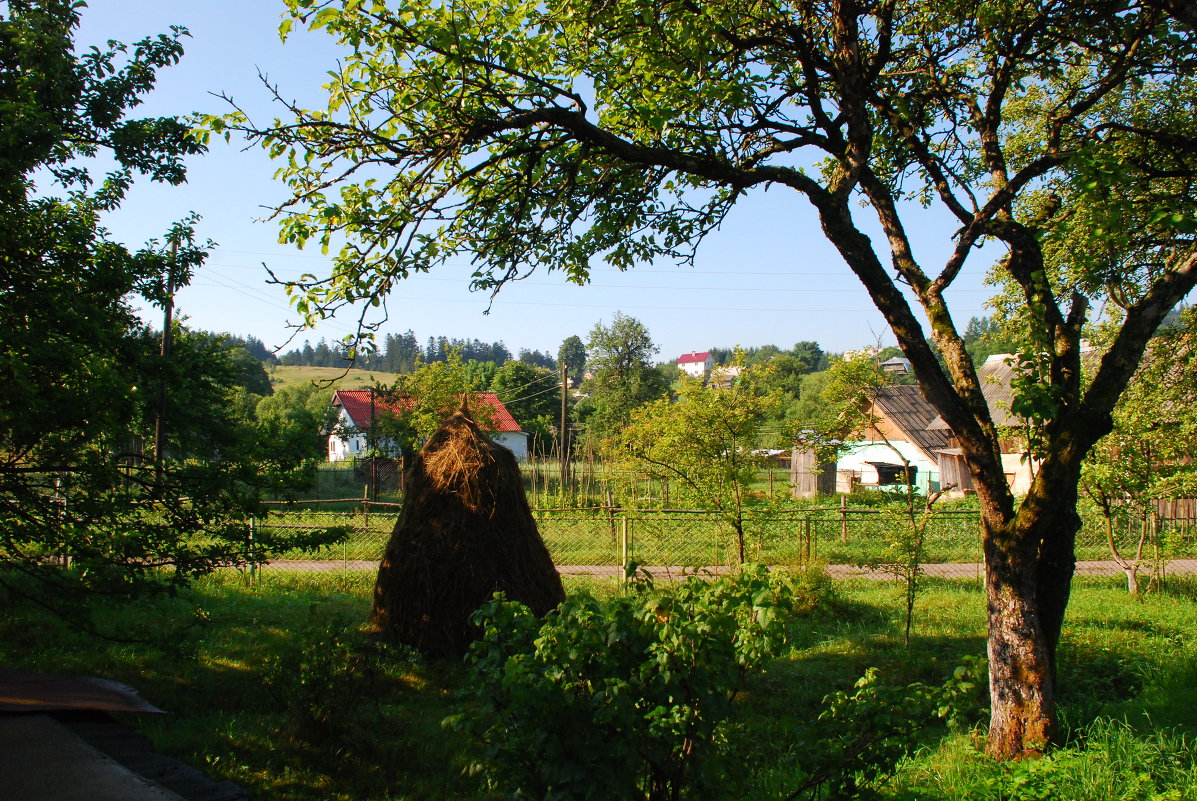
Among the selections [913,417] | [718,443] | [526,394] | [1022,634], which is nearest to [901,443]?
[913,417]

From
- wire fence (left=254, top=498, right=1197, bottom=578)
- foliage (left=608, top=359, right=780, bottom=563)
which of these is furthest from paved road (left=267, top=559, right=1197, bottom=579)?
foliage (left=608, top=359, right=780, bottom=563)

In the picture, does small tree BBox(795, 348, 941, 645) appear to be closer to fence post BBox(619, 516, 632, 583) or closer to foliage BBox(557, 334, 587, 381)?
fence post BBox(619, 516, 632, 583)

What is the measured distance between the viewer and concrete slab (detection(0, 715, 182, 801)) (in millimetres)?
3672

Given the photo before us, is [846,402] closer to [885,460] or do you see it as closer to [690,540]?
[690,540]

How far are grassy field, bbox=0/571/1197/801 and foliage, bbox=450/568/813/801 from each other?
36 cm

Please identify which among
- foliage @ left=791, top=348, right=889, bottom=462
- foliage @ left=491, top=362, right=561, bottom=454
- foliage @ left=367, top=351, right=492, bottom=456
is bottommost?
foliage @ left=791, top=348, right=889, bottom=462

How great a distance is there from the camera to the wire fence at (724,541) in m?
13.1

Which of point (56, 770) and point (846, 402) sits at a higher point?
point (846, 402)

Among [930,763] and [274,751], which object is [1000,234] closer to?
[930,763]

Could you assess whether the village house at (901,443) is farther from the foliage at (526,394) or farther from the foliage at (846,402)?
the foliage at (526,394)

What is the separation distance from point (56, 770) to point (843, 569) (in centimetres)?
1339

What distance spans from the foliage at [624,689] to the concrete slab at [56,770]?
6.44 feet

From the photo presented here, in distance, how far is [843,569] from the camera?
14859mm

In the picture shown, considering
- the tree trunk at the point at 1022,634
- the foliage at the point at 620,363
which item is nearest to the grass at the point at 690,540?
the tree trunk at the point at 1022,634
